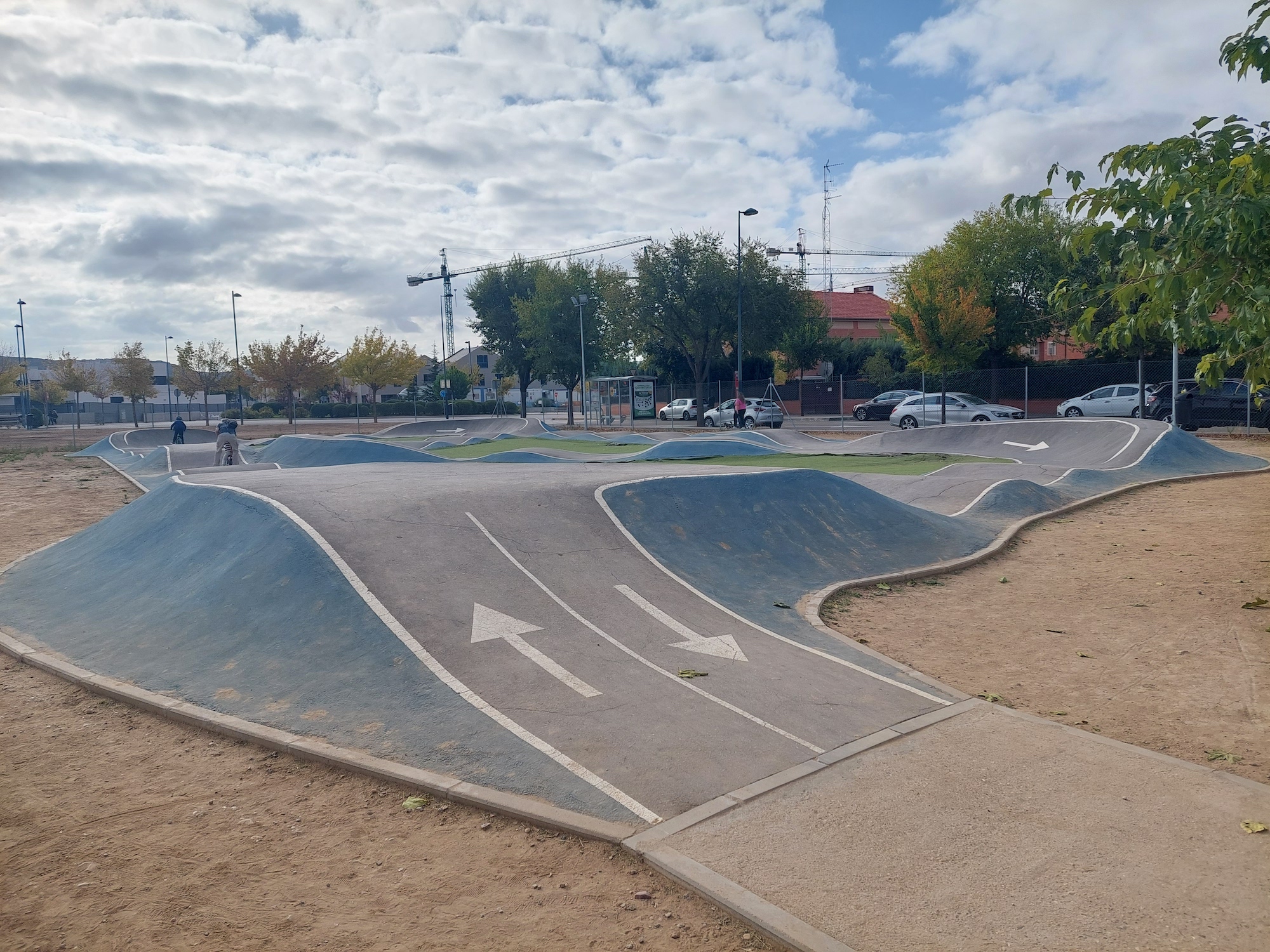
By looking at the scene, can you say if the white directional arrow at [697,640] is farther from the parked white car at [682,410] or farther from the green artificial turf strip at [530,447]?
the parked white car at [682,410]

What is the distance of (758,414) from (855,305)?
4409cm

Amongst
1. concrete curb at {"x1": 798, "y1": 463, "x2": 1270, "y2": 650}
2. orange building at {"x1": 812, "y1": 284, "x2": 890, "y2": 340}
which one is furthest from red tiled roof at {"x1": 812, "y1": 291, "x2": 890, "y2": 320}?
concrete curb at {"x1": 798, "y1": 463, "x2": 1270, "y2": 650}

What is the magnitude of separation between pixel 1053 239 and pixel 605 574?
44.1m

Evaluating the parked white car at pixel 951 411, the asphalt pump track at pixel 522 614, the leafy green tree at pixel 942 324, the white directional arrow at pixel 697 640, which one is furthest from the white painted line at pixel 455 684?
the leafy green tree at pixel 942 324

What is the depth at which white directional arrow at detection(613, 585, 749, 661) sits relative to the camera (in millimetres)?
7059

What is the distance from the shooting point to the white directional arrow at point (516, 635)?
618cm

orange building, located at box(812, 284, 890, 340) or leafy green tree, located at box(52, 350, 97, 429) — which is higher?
orange building, located at box(812, 284, 890, 340)

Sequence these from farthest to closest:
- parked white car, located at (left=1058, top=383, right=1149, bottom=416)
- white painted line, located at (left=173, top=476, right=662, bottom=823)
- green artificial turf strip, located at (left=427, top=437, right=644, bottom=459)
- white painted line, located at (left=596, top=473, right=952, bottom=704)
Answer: parked white car, located at (left=1058, top=383, right=1149, bottom=416) < green artificial turf strip, located at (left=427, top=437, right=644, bottom=459) < white painted line, located at (left=596, top=473, right=952, bottom=704) < white painted line, located at (left=173, top=476, right=662, bottom=823)

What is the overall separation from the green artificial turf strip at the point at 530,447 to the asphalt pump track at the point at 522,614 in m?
12.5

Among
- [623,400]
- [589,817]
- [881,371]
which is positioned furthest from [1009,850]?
[881,371]

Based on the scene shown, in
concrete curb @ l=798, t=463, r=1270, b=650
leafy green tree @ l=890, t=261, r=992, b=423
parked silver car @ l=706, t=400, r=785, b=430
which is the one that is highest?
leafy green tree @ l=890, t=261, r=992, b=423

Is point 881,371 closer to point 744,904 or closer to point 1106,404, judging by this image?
point 1106,404

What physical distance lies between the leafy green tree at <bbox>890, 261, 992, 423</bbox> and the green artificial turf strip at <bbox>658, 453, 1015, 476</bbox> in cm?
1172

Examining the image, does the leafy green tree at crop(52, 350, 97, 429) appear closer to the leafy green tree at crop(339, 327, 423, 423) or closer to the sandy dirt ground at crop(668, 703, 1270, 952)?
the leafy green tree at crop(339, 327, 423, 423)
